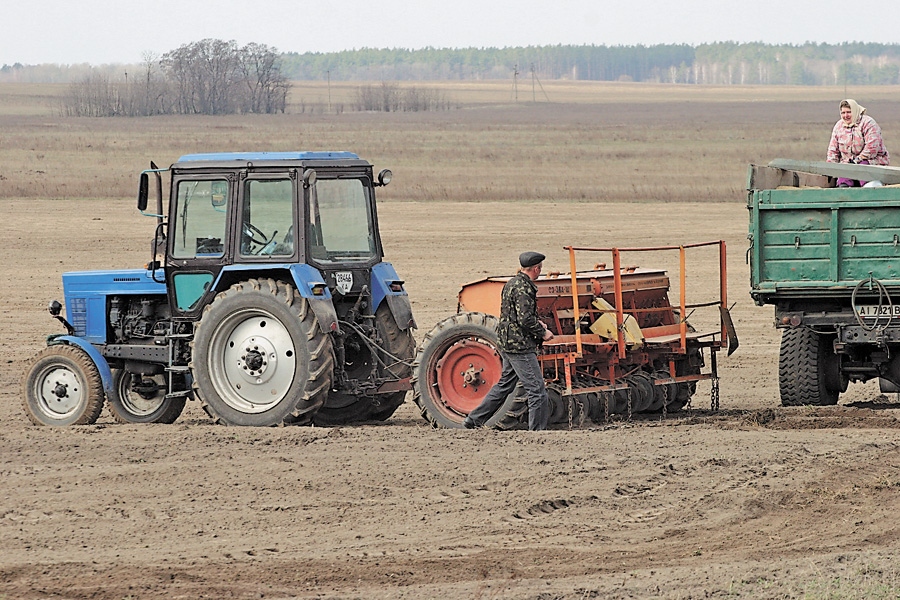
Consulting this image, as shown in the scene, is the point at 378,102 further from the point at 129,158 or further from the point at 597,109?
the point at 129,158

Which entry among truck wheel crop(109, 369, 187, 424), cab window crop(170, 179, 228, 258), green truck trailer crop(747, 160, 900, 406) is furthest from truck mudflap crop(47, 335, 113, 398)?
green truck trailer crop(747, 160, 900, 406)

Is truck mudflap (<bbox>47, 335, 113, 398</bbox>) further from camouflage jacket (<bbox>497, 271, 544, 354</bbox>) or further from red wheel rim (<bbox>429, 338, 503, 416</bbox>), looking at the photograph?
camouflage jacket (<bbox>497, 271, 544, 354</bbox>)

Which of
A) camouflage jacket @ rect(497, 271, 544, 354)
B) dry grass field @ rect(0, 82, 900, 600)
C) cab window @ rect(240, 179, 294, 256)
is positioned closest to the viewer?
dry grass field @ rect(0, 82, 900, 600)

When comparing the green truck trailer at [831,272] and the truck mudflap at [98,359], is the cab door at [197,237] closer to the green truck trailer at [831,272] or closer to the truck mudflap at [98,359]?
the truck mudflap at [98,359]

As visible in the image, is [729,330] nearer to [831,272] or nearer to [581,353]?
[831,272]

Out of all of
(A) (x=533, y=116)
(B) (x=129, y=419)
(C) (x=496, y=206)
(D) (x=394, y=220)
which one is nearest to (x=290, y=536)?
(B) (x=129, y=419)

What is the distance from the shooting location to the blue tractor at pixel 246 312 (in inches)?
387

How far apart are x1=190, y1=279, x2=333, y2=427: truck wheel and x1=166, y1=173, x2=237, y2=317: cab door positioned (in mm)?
309

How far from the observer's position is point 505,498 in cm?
773

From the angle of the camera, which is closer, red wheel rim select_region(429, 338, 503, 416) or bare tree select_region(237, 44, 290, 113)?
red wheel rim select_region(429, 338, 503, 416)

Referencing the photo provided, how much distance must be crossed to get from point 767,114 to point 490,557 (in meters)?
101

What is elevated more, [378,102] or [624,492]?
[378,102]

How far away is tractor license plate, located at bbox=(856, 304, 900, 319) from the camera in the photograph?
10.7 meters

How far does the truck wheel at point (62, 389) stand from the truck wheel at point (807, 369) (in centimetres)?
604
